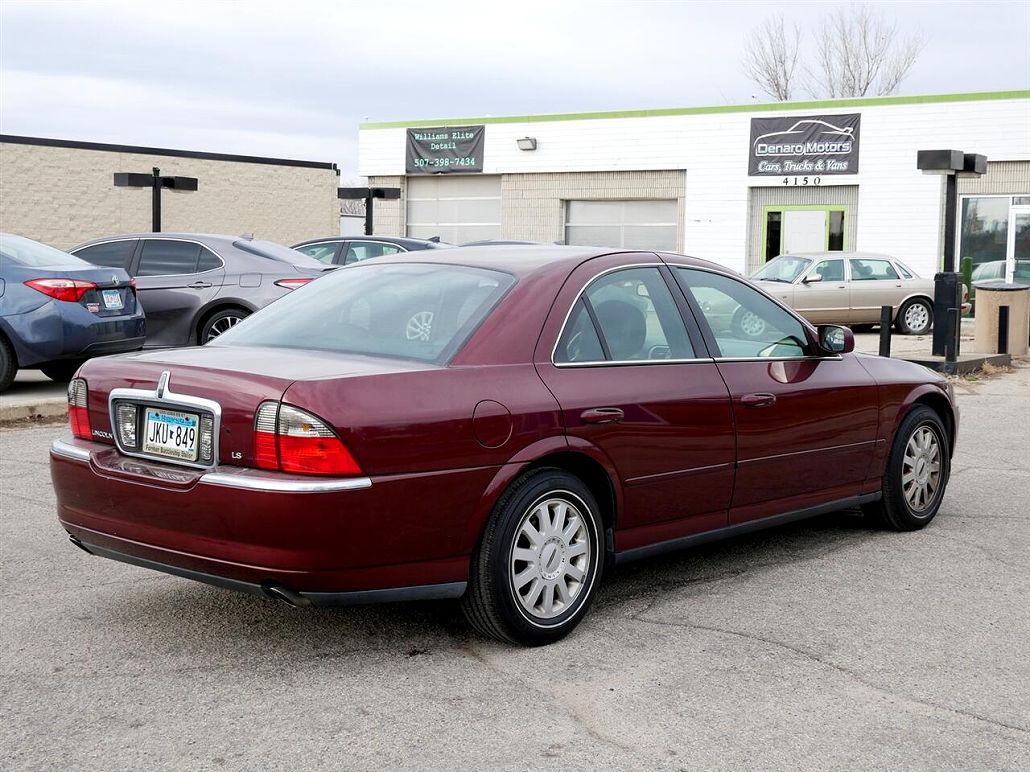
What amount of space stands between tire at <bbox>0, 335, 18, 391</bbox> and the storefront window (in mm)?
22420

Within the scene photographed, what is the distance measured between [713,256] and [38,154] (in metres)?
18.7

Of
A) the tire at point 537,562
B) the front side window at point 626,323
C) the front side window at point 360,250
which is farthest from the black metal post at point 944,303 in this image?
the tire at point 537,562

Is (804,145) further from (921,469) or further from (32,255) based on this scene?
(921,469)

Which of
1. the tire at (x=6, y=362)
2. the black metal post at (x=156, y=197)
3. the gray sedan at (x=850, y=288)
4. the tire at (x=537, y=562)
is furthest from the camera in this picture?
the gray sedan at (x=850, y=288)

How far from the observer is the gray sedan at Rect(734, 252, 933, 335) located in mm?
22250

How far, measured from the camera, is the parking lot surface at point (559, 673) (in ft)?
12.3

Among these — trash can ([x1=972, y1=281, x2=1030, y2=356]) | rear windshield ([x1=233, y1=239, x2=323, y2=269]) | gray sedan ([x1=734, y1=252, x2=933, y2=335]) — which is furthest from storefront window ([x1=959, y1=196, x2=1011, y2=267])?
rear windshield ([x1=233, y1=239, x2=323, y2=269])

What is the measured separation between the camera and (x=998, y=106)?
28.3 m

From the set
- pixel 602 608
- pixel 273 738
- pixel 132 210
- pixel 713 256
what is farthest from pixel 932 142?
pixel 273 738

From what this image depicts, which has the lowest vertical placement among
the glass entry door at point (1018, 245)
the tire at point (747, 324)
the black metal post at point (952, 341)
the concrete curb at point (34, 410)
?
the concrete curb at point (34, 410)

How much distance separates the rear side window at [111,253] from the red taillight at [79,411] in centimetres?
933

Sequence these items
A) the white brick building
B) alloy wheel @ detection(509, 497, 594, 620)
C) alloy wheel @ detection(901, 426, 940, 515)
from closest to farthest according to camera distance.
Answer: alloy wheel @ detection(509, 497, 594, 620)
alloy wheel @ detection(901, 426, 940, 515)
the white brick building

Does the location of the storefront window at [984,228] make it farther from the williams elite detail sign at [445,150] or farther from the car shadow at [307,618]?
the car shadow at [307,618]

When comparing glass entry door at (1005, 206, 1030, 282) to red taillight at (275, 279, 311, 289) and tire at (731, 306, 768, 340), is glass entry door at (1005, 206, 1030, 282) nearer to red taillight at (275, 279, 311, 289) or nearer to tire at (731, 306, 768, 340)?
red taillight at (275, 279, 311, 289)
